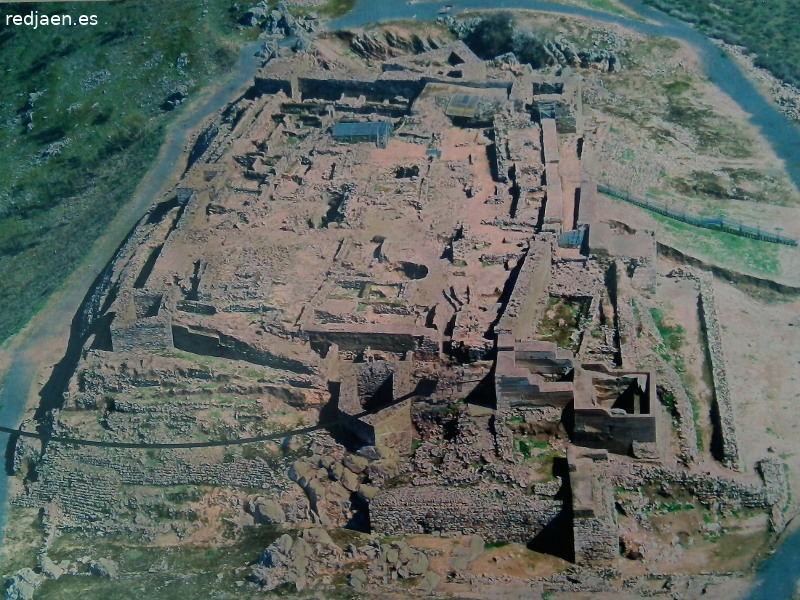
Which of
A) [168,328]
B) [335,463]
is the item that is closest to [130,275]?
[168,328]

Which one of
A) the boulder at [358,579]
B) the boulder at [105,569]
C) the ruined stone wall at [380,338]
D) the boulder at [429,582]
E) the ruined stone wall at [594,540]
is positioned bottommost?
the boulder at [105,569]

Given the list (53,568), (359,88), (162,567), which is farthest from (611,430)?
(359,88)

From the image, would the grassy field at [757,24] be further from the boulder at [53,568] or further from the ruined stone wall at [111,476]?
the boulder at [53,568]

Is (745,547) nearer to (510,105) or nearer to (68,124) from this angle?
(510,105)

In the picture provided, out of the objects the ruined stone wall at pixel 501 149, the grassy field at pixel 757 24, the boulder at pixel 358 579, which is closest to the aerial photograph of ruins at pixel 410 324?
the boulder at pixel 358 579

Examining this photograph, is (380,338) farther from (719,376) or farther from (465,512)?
(719,376)

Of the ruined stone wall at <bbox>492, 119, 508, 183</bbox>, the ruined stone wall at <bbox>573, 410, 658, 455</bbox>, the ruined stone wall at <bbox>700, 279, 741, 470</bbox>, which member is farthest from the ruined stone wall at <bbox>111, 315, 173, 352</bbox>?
the ruined stone wall at <bbox>700, 279, 741, 470</bbox>
